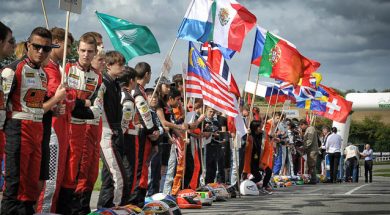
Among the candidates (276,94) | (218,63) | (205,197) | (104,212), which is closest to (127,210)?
(104,212)

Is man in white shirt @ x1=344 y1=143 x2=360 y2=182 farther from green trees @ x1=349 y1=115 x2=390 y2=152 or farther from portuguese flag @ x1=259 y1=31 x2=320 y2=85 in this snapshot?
green trees @ x1=349 y1=115 x2=390 y2=152

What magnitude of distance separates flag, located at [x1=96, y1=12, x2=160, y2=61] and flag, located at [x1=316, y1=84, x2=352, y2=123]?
63.0ft

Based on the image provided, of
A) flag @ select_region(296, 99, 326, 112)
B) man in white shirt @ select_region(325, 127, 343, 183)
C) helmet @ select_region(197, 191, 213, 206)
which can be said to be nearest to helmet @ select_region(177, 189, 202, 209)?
helmet @ select_region(197, 191, 213, 206)

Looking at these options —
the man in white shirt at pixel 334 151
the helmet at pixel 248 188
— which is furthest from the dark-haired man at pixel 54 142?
the man in white shirt at pixel 334 151

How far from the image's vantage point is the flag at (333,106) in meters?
29.4

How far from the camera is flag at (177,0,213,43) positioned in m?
13.8

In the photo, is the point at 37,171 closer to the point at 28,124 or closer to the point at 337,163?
the point at 28,124

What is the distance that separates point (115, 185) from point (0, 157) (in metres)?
2.08

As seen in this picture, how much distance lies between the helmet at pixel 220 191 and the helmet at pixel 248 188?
6.66ft

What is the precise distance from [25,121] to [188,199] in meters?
5.64

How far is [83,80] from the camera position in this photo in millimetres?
7906

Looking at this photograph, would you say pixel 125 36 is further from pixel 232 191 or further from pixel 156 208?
pixel 232 191

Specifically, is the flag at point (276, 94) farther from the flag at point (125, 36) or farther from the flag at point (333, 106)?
the flag at point (125, 36)

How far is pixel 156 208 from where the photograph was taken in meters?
8.23
